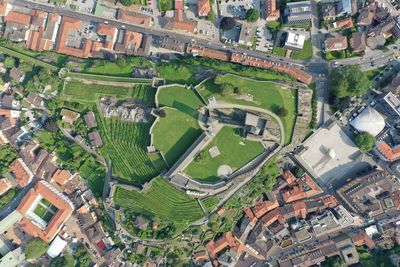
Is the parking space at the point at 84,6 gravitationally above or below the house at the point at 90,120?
above

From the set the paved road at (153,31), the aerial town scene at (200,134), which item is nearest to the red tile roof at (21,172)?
the aerial town scene at (200,134)

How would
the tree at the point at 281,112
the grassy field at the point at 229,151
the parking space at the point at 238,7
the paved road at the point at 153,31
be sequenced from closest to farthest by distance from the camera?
1. the tree at the point at 281,112
2. the grassy field at the point at 229,151
3. the paved road at the point at 153,31
4. the parking space at the point at 238,7

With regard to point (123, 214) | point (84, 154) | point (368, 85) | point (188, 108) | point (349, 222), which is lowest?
point (123, 214)

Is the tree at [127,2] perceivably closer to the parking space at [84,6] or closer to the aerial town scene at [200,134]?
the aerial town scene at [200,134]

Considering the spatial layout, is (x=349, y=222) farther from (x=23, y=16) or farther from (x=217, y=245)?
(x=23, y=16)

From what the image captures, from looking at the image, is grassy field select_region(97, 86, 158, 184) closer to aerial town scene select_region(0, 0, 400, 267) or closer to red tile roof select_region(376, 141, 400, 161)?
aerial town scene select_region(0, 0, 400, 267)

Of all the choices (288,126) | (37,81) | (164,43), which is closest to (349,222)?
(288,126)

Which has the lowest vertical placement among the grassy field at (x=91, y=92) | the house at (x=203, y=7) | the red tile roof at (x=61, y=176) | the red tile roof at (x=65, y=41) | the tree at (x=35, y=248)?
the tree at (x=35, y=248)
